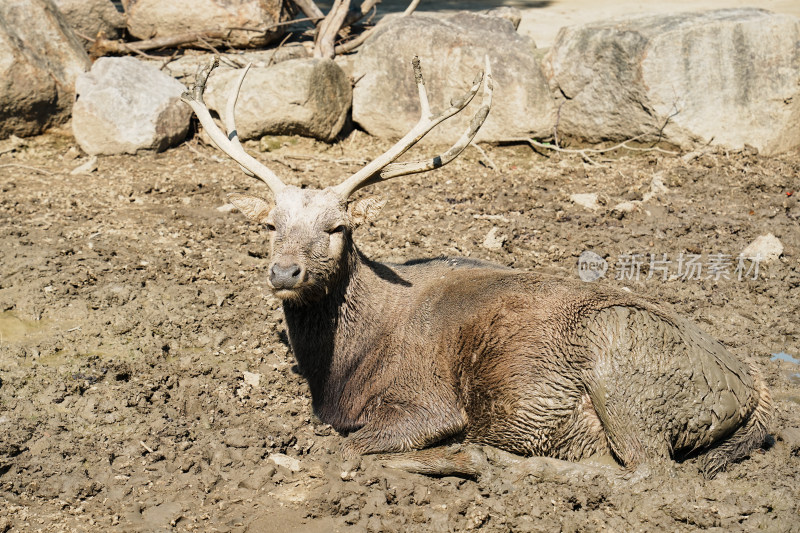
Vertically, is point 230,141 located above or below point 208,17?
above

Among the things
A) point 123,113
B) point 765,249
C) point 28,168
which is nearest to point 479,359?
point 765,249

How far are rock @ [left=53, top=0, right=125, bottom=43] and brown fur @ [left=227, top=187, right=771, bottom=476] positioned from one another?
25.2 feet

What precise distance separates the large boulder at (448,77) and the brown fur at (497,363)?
525 centimetres

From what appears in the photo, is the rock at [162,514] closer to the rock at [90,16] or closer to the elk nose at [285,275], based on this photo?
the elk nose at [285,275]

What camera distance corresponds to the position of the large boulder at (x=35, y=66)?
9.66m

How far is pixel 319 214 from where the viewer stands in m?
4.91

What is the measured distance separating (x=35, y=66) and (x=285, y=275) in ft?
23.1

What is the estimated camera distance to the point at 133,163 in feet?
31.3

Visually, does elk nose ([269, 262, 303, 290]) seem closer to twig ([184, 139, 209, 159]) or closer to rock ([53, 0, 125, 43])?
twig ([184, 139, 209, 159])

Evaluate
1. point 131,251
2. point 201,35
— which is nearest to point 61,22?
point 201,35

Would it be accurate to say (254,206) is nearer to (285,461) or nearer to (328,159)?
(285,461)

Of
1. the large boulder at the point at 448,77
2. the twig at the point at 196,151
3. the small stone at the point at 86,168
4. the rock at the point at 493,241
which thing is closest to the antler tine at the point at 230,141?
the rock at the point at 493,241

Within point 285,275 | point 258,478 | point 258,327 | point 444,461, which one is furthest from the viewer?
point 258,327

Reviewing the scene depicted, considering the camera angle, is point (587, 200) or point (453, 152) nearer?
point (453, 152)
